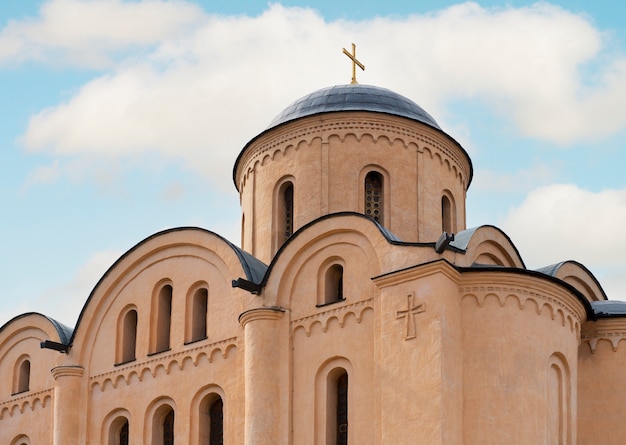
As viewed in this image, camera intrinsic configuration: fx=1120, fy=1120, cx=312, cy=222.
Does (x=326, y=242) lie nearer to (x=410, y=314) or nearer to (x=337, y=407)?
(x=410, y=314)

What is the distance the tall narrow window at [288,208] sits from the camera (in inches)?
881

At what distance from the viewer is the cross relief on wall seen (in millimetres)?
17312

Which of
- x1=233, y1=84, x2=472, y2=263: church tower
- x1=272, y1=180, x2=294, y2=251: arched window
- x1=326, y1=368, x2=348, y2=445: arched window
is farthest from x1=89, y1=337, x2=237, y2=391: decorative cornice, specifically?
x1=272, y1=180, x2=294, y2=251: arched window

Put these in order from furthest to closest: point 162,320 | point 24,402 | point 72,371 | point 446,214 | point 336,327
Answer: point 24,402 < point 446,214 < point 72,371 < point 162,320 < point 336,327

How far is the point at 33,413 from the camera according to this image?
23.3 meters

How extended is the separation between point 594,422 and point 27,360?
12092 mm

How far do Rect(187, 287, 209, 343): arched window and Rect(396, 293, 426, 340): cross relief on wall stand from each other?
4858mm

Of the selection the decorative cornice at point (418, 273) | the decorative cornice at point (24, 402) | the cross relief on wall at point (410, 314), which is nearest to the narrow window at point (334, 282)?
the decorative cornice at point (418, 273)

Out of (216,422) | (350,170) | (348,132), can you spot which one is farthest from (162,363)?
(348,132)

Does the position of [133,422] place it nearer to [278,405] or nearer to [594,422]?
[278,405]

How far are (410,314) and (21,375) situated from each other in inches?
418

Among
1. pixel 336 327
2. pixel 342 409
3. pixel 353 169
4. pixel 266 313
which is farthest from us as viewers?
pixel 353 169

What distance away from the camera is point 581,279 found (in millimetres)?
22078

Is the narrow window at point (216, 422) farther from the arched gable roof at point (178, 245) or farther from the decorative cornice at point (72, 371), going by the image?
the decorative cornice at point (72, 371)
